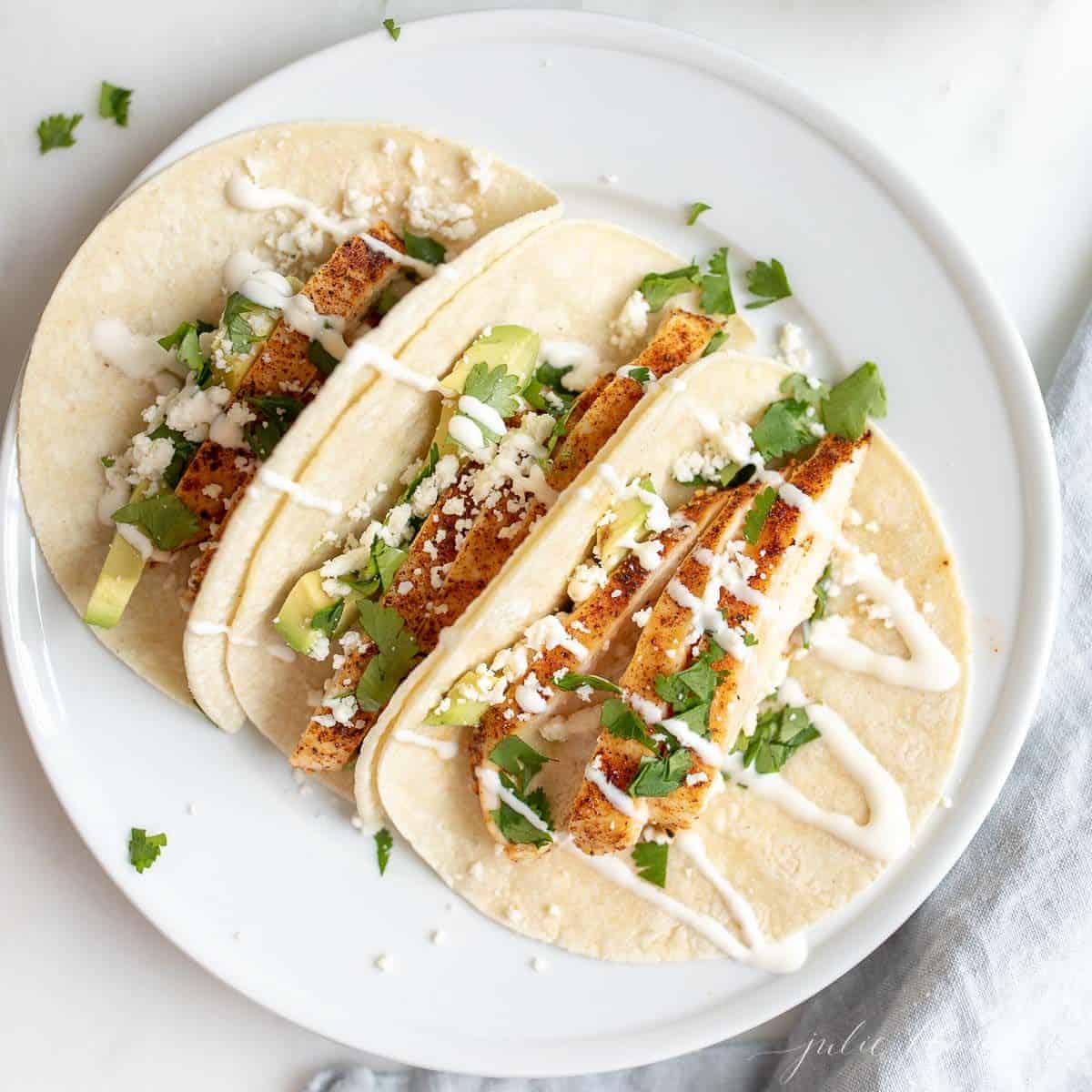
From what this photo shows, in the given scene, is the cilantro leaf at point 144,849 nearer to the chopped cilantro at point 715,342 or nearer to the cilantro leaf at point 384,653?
the cilantro leaf at point 384,653

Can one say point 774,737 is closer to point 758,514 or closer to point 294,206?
point 758,514

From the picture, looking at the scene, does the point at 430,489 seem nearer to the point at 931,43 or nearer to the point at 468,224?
the point at 468,224

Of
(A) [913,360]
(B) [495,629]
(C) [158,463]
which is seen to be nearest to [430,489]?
(B) [495,629]

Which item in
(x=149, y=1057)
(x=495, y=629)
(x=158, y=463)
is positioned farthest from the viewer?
(x=149, y=1057)

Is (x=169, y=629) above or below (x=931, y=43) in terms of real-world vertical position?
below

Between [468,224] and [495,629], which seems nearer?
[495,629]

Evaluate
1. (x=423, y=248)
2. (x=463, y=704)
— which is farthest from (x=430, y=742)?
(x=423, y=248)

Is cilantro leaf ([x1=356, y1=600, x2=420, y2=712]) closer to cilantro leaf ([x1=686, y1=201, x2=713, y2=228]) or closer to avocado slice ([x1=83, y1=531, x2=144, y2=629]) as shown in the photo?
avocado slice ([x1=83, y1=531, x2=144, y2=629])

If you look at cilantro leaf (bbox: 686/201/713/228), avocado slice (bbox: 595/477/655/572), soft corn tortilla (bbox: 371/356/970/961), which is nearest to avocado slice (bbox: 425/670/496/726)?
soft corn tortilla (bbox: 371/356/970/961)

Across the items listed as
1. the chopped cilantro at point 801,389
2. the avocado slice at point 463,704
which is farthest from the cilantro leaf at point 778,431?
the avocado slice at point 463,704
